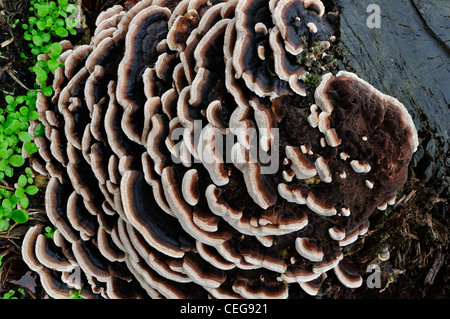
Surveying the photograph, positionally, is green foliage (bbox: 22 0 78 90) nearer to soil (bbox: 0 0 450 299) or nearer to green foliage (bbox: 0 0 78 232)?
green foliage (bbox: 0 0 78 232)

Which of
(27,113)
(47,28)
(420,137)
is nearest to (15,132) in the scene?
(27,113)

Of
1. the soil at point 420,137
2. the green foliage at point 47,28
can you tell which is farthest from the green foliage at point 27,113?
the soil at point 420,137

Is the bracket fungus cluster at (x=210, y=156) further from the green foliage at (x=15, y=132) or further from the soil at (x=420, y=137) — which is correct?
the soil at (x=420, y=137)

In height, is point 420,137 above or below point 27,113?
above

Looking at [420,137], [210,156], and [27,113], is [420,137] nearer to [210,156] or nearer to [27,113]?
[210,156]

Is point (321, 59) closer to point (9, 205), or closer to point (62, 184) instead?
point (62, 184)
